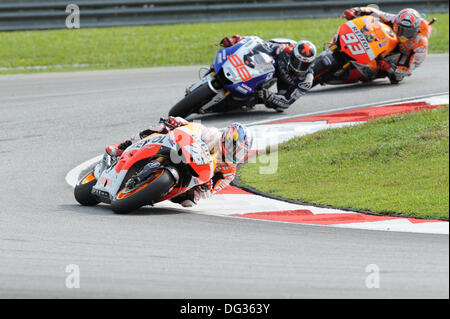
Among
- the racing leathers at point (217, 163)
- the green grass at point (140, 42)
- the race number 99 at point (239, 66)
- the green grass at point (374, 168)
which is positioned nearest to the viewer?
the green grass at point (374, 168)

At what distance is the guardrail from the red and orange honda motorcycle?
584 centimetres

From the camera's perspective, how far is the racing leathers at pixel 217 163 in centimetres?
835

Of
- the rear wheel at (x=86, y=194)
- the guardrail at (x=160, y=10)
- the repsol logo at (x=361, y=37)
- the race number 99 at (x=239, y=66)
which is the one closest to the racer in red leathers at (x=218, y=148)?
the rear wheel at (x=86, y=194)

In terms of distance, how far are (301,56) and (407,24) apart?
3128 millimetres

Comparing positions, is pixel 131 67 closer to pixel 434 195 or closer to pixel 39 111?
pixel 39 111

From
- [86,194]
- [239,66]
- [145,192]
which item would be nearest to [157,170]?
[145,192]

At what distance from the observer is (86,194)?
8711mm

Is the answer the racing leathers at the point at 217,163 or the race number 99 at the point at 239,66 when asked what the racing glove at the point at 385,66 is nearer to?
the race number 99 at the point at 239,66

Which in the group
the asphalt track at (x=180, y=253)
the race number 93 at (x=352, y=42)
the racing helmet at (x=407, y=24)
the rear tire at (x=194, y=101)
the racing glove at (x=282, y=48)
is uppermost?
the racing helmet at (x=407, y=24)

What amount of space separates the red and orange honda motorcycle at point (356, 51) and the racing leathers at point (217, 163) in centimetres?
764

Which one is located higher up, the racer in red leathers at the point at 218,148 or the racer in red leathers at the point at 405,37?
the racer in red leathers at the point at 405,37

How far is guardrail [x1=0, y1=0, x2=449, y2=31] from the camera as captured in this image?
21136 mm

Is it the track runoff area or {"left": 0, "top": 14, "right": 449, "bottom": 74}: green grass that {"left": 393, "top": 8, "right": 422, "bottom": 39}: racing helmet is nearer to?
the track runoff area

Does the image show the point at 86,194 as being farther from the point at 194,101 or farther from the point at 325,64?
the point at 325,64
